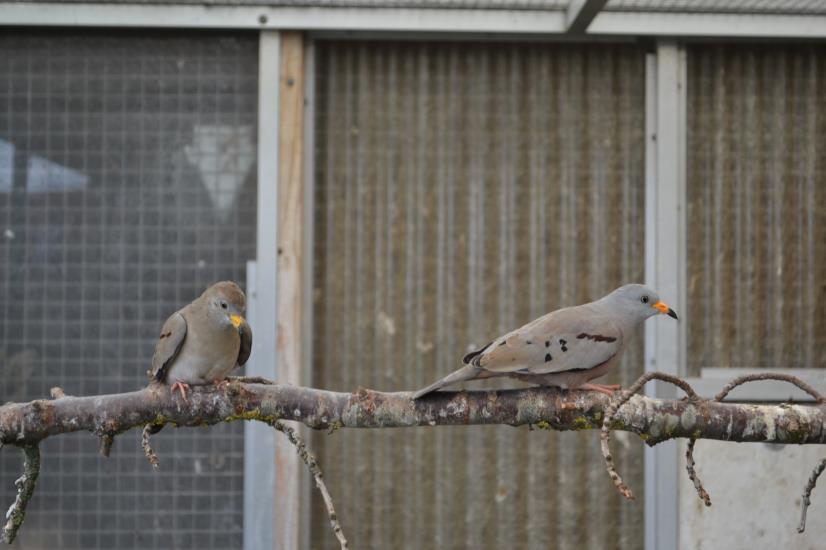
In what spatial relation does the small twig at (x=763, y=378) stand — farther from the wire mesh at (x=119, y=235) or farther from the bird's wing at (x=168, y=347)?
the wire mesh at (x=119, y=235)

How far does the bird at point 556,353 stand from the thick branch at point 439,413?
0.06 meters

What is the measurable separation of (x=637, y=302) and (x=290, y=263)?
159 cm

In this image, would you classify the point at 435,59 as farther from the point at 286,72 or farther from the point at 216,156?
the point at 216,156

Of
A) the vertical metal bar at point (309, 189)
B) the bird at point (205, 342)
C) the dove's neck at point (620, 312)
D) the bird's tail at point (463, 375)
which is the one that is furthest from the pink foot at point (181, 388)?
the vertical metal bar at point (309, 189)

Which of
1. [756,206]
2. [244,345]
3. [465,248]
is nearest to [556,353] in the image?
[244,345]

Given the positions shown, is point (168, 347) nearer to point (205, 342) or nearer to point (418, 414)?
point (205, 342)

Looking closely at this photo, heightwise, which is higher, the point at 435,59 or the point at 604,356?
the point at 435,59

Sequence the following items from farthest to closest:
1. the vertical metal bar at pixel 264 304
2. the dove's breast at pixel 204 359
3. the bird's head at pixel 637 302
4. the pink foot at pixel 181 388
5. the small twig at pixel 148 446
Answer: the vertical metal bar at pixel 264 304 < the bird's head at pixel 637 302 < the dove's breast at pixel 204 359 < the pink foot at pixel 181 388 < the small twig at pixel 148 446

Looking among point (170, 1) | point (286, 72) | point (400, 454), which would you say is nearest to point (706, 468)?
point (400, 454)

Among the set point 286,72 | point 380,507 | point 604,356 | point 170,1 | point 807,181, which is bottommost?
point 380,507

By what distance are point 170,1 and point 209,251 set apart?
102cm

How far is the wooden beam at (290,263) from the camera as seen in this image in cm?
371

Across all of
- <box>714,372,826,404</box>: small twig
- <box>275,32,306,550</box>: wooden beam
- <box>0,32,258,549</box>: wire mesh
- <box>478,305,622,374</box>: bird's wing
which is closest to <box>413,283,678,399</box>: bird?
<box>478,305,622,374</box>: bird's wing

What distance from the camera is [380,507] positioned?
3816 mm
